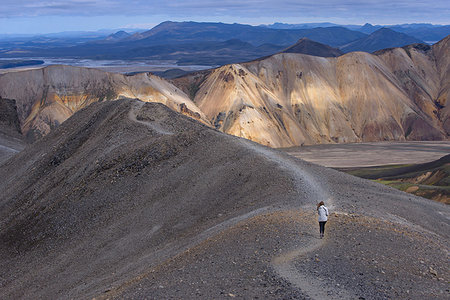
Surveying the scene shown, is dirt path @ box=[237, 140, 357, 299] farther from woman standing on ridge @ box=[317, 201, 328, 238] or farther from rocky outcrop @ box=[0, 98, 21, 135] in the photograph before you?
rocky outcrop @ box=[0, 98, 21, 135]

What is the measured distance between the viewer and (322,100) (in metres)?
93.2

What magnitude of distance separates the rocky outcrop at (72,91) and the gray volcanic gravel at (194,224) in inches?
1943

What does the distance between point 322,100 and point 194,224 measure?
3029 inches

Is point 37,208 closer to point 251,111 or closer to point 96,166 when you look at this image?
point 96,166

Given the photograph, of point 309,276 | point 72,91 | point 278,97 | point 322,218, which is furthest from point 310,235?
point 72,91

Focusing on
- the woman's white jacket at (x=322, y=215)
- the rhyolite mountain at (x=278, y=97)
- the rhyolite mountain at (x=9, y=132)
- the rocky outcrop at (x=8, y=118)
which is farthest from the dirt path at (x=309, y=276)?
the rhyolite mountain at (x=278, y=97)

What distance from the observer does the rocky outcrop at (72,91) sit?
279 feet

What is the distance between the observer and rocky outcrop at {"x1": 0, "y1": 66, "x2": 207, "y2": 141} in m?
85.1

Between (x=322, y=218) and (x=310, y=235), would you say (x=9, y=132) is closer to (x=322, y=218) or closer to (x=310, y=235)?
(x=310, y=235)

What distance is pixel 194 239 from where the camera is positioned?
57.3ft

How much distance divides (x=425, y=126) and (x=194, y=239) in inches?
3351

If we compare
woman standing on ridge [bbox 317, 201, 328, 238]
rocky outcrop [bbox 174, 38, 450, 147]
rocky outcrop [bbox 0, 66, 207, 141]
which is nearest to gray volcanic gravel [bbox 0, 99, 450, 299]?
woman standing on ridge [bbox 317, 201, 328, 238]

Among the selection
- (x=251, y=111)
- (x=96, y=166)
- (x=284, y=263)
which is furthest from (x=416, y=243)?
(x=251, y=111)

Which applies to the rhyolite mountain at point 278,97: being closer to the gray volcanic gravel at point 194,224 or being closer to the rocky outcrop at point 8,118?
the rocky outcrop at point 8,118
